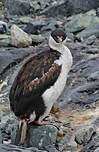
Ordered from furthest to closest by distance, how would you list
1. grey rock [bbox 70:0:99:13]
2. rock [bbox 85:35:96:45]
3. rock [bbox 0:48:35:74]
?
1. grey rock [bbox 70:0:99:13]
2. rock [bbox 85:35:96:45]
3. rock [bbox 0:48:35:74]

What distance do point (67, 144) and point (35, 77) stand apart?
1.26m

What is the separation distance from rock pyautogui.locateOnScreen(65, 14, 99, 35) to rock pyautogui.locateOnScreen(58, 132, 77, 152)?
10140 mm

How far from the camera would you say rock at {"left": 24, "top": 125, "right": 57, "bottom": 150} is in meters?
6.44

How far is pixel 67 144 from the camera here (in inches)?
253

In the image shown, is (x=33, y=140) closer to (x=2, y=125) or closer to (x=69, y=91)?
(x=2, y=125)

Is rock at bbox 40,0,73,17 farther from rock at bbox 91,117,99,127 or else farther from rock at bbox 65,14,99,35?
rock at bbox 91,117,99,127

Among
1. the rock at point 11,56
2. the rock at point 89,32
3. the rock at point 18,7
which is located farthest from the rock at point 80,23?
the rock at point 11,56

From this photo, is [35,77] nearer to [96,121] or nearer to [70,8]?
[96,121]

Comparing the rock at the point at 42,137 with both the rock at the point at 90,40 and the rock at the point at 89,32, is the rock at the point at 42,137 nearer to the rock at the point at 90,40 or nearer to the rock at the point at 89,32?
the rock at the point at 90,40

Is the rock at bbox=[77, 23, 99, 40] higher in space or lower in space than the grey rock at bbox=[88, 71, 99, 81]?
higher

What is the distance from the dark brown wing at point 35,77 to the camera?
6.48m

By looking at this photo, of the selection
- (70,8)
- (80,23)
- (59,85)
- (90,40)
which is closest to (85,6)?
(70,8)

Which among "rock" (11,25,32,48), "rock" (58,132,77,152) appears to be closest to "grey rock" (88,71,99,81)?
"rock" (58,132,77,152)

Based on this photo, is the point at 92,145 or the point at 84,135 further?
the point at 84,135
